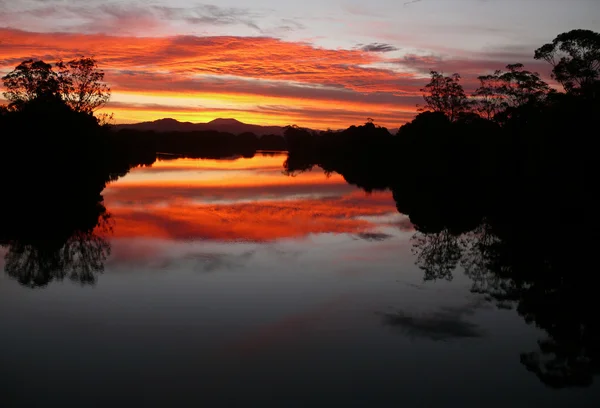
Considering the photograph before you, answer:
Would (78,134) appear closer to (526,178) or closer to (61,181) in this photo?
Answer: (61,181)

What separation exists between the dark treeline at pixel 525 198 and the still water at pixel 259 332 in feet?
3.08

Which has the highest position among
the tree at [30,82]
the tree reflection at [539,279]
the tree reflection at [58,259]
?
the tree at [30,82]

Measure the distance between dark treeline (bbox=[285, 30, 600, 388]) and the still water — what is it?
3.08 ft

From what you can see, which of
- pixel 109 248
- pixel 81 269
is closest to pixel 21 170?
pixel 109 248

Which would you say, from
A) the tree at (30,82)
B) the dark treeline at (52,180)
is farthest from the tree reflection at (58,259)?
the tree at (30,82)

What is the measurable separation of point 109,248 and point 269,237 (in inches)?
274

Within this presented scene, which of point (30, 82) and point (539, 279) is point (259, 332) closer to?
point (539, 279)

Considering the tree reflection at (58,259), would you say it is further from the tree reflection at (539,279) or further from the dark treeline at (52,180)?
the tree reflection at (539,279)

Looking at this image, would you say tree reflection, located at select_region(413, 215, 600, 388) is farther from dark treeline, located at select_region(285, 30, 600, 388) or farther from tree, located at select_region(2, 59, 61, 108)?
tree, located at select_region(2, 59, 61, 108)

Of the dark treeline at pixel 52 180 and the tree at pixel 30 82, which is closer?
the dark treeline at pixel 52 180

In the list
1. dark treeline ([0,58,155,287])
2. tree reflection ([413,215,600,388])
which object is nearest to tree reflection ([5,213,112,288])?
dark treeline ([0,58,155,287])

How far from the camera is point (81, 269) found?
1902 centimetres

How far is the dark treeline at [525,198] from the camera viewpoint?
1541cm

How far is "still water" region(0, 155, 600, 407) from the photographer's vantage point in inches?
400
